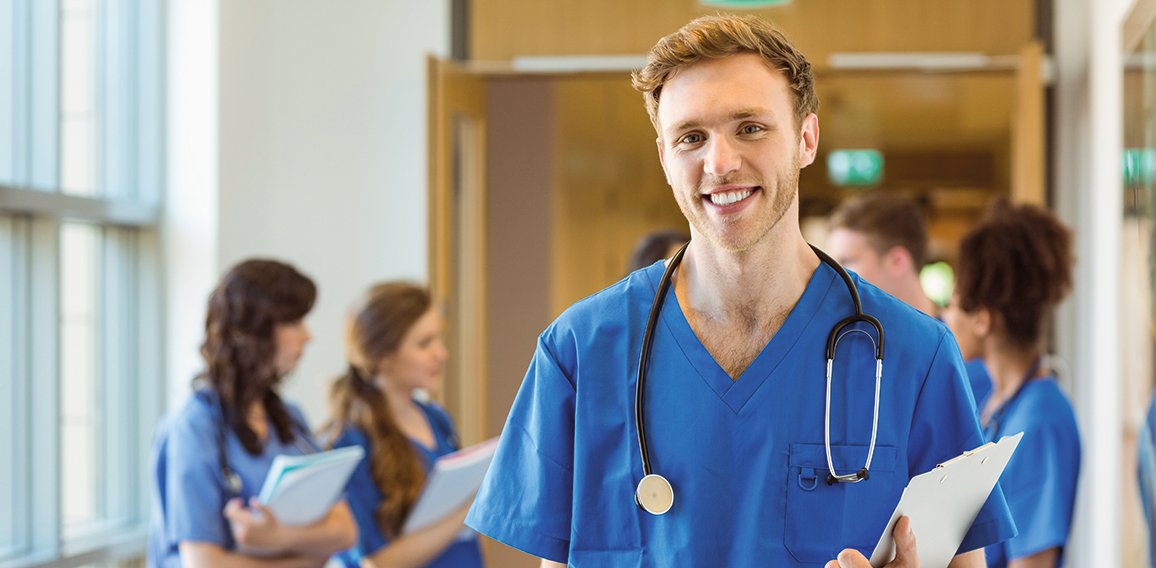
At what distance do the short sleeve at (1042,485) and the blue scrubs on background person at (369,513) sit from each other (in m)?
1.21

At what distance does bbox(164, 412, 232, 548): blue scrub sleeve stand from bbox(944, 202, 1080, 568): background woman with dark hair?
4.91ft

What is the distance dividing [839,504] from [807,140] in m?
0.40

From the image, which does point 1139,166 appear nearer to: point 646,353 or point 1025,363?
point 1025,363

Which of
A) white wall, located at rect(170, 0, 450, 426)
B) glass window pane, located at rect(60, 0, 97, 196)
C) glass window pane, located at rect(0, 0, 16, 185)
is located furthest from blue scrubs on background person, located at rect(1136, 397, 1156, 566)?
glass window pane, located at rect(60, 0, 97, 196)

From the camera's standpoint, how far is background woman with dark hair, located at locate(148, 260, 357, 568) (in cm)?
204

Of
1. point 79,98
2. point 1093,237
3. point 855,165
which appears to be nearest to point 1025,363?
point 1093,237

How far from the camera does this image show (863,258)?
2.36 metres

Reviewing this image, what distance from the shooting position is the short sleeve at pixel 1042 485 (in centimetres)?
181

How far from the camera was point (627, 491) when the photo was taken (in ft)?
3.61

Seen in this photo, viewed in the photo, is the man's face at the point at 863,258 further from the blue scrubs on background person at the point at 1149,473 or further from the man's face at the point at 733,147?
the man's face at the point at 733,147

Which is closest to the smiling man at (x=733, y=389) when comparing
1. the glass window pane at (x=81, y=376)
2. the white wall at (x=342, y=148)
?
the glass window pane at (x=81, y=376)

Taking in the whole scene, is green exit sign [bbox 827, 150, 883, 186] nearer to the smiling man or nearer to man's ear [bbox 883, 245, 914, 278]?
man's ear [bbox 883, 245, 914, 278]

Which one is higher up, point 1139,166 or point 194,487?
point 1139,166

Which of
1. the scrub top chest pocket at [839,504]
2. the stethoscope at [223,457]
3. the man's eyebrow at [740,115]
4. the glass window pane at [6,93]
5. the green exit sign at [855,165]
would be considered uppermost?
the green exit sign at [855,165]
